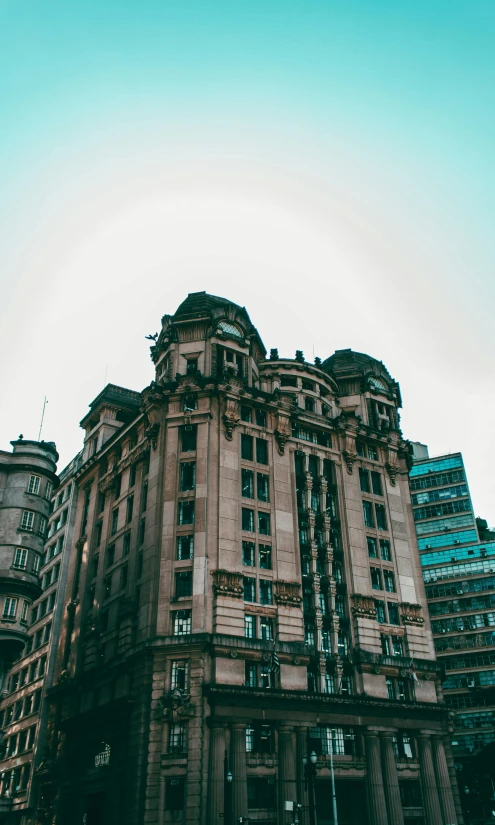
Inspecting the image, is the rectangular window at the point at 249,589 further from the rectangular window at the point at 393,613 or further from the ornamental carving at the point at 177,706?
the rectangular window at the point at 393,613

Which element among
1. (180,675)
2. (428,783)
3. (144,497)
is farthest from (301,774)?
(144,497)

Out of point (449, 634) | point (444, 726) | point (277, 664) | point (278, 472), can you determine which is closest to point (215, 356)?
point (278, 472)

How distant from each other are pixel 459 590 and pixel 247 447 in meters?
46.1

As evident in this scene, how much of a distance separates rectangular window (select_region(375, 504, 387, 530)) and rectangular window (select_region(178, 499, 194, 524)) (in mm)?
20932

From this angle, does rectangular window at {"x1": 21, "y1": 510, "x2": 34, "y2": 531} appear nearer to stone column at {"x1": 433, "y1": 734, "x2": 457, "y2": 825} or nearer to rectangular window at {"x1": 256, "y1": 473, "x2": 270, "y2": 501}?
rectangular window at {"x1": 256, "y1": 473, "x2": 270, "y2": 501}

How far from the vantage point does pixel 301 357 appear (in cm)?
7644

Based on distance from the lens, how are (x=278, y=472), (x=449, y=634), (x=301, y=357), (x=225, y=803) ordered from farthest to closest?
1. (x=449, y=634)
2. (x=301, y=357)
3. (x=278, y=472)
4. (x=225, y=803)

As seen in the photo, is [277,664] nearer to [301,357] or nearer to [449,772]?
[449,772]

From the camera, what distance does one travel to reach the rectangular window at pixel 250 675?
53.6 metres

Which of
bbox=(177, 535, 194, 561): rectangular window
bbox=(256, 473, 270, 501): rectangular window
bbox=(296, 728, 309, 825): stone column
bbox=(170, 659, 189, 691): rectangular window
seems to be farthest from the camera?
bbox=(256, 473, 270, 501): rectangular window

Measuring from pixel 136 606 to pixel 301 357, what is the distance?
3197 centimetres

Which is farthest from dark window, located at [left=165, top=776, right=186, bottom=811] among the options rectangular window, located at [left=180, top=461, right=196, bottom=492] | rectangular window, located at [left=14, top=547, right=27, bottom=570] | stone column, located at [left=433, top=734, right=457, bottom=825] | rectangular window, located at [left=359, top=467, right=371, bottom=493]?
rectangular window, located at [left=359, top=467, right=371, bottom=493]

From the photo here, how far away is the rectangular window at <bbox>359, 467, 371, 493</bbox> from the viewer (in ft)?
236

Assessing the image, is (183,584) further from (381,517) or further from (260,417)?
(381,517)
